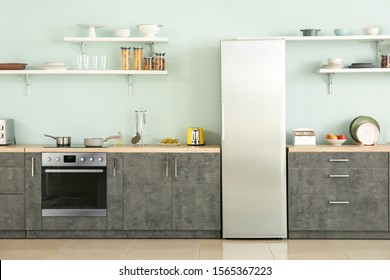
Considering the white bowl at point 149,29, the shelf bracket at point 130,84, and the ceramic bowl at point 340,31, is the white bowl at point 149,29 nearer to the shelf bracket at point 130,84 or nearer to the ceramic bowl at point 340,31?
the shelf bracket at point 130,84

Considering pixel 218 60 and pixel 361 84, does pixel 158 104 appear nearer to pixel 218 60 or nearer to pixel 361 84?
pixel 218 60

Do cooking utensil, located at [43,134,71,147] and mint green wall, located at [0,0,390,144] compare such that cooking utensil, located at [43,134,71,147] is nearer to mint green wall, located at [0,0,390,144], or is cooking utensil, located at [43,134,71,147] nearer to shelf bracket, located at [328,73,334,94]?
mint green wall, located at [0,0,390,144]

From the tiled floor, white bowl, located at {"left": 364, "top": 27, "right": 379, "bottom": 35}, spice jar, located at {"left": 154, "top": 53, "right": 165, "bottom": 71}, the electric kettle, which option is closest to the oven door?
the tiled floor

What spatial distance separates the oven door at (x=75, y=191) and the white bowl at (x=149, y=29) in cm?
133

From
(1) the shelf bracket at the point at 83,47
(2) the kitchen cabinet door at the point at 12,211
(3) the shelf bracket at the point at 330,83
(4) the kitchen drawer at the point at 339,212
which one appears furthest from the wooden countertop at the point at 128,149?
(3) the shelf bracket at the point at 330,83

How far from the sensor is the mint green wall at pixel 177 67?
251 inches

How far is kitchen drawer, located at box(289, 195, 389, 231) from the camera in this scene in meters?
5.89

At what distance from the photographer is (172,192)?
5969 millimetres

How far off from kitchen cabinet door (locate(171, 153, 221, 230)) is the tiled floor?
17 centimetres

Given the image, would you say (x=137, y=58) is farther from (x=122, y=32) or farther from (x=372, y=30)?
(x=372, y=30)

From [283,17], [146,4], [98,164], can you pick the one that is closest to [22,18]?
[146,4]

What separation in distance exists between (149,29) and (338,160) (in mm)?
2113

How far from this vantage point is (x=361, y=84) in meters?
6.39

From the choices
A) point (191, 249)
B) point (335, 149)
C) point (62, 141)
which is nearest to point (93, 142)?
point (62, 141)
